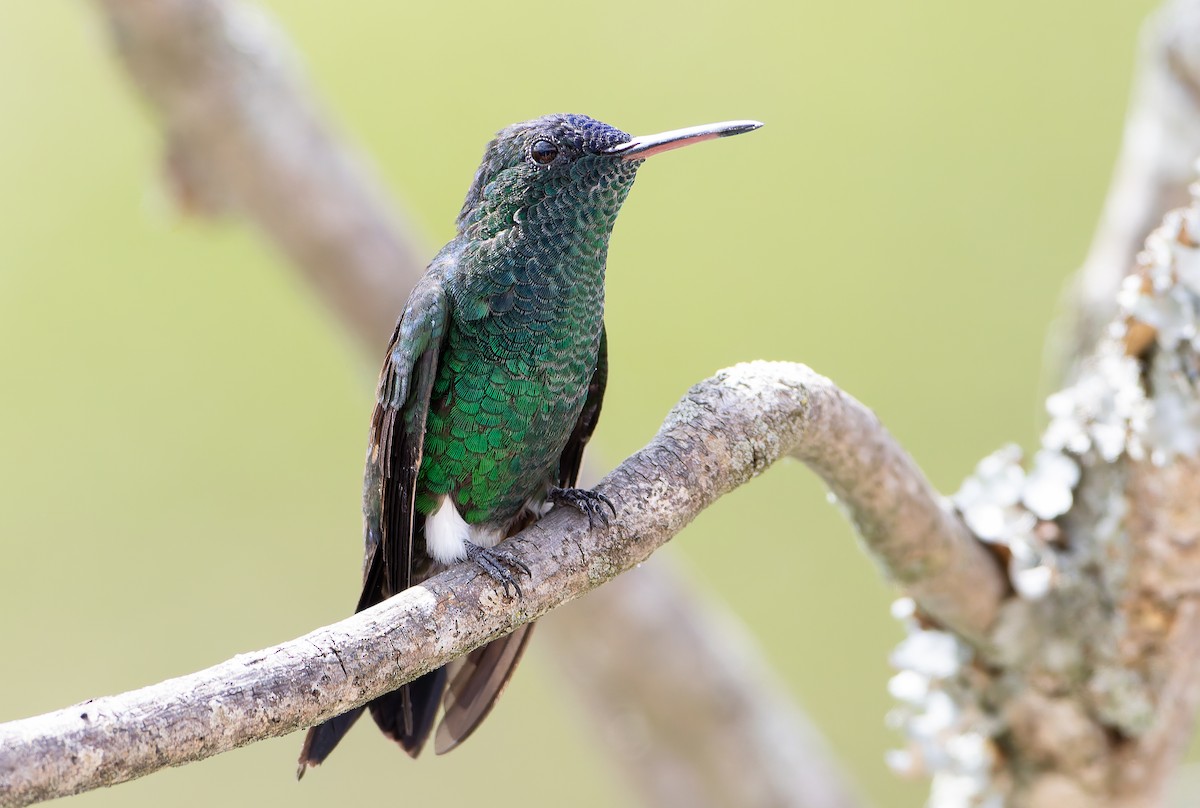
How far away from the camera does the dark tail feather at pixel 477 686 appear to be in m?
1.49

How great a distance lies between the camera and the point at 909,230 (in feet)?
12.2

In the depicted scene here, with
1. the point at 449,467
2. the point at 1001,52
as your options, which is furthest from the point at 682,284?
the point at 449,467

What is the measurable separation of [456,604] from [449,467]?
45 centimetres

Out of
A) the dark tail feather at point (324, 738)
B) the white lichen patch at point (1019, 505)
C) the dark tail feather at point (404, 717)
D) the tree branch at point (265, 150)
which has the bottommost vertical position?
the dark tail feather at point (324, 738)

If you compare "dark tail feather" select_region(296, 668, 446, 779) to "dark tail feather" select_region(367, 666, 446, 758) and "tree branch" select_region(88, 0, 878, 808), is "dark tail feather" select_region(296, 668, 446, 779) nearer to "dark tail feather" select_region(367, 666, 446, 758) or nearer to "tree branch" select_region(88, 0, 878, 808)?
"dark tail feather" select_region(367, 666, 446, 758)

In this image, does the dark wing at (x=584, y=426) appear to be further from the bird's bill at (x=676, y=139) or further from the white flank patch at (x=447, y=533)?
the bird's bill at (x=676, y=139)

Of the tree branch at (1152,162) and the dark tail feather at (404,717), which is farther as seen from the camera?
the tree branch at (1152,162)

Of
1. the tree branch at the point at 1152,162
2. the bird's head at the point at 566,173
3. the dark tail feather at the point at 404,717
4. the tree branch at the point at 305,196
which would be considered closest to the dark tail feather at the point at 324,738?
the dark tail feather at the point at 404,717

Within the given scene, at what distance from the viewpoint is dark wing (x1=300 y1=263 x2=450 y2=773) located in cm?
143

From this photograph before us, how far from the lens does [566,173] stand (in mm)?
1436

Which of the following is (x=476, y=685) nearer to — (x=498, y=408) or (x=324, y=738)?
(x=324, y=738)

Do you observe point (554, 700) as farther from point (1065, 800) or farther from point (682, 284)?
point (1065, 800)

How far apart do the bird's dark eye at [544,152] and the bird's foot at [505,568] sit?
505mm

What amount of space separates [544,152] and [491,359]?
0.25 metres
